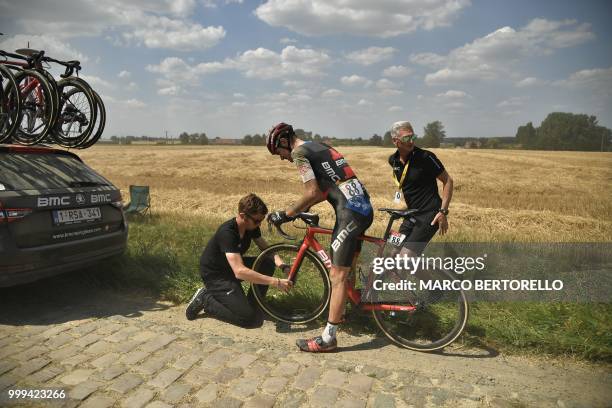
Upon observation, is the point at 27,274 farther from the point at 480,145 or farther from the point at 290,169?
the point at 480,145

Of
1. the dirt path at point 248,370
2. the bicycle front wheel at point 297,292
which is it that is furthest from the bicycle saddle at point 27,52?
the bicycle front wheel at point 297,292

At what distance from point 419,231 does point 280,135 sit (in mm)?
1708

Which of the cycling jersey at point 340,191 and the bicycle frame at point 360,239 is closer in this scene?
the cycling jersey at point 340,191

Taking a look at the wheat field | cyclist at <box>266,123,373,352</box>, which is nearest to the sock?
cyclist at <box>266,123,373,352</box>

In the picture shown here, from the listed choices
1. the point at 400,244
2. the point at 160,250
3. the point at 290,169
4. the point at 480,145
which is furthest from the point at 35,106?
the point at 480,145

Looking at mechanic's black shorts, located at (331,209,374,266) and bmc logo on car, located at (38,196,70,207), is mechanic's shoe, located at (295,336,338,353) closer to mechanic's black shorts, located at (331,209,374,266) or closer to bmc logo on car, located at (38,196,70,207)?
mechanic's black shorts, located at (331,209,374,266)

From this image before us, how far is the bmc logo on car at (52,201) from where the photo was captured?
14.3 ft

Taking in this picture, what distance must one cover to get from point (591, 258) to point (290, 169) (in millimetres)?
19893

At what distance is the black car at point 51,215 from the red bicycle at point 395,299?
6.83 ft

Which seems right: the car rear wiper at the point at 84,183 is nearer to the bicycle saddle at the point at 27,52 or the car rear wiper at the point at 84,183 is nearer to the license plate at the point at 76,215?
the license plate at the point at 76,215

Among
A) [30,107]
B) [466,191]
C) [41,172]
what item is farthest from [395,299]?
[466,191]

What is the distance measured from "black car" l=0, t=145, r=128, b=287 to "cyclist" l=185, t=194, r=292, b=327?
1.41m

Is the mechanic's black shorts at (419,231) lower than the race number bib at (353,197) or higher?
lower

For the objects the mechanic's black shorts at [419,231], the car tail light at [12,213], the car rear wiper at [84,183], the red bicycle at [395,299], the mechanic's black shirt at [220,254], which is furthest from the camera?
the car rear wiper at [84,183]
